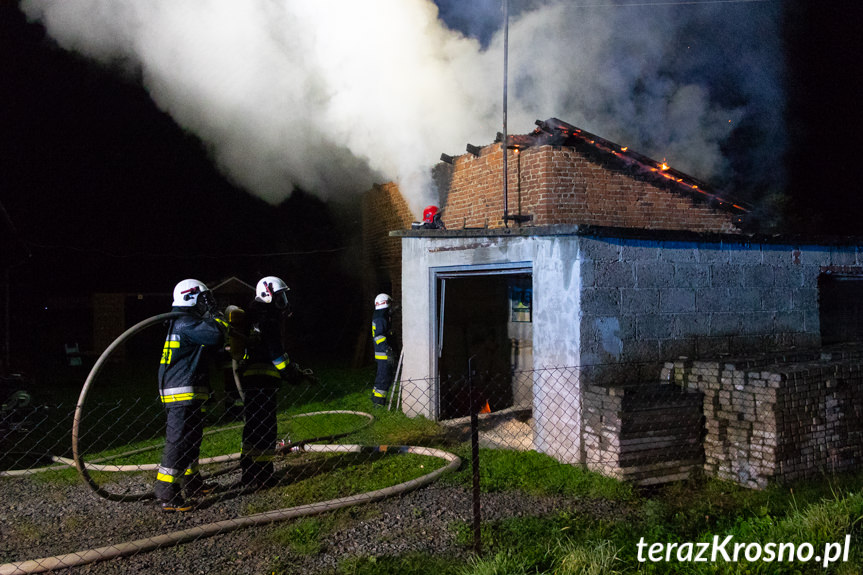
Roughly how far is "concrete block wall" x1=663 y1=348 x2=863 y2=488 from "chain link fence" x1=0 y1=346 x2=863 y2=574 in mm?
13

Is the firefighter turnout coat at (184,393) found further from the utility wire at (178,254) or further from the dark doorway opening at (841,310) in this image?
the utility wire at (178,254)

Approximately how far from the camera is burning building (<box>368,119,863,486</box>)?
565cm

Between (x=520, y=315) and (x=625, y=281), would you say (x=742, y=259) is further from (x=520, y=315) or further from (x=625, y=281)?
(x=520, y=315)

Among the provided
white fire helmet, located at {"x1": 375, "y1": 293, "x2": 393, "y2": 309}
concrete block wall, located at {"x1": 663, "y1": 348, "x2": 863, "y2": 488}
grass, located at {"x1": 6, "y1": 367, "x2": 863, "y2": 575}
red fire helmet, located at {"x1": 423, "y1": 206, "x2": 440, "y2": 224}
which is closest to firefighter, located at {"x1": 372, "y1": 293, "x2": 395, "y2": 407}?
white fire helmet, located at {"x1": 375, "y1": 293, "x2": 393, "y2": 309}

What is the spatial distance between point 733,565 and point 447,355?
5416mm

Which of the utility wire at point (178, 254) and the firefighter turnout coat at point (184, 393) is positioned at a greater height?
the utility wire at point (178, 254)

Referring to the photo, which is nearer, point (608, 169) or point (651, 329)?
point (651, 329)

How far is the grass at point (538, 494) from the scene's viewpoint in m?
3.71

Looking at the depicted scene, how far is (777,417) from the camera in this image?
518 cm

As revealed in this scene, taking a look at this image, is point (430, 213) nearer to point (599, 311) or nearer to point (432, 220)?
point (432, 220)

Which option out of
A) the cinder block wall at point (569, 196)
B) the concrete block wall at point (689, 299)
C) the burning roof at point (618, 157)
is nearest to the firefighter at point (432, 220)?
the cinder block wall at point (569, 196)

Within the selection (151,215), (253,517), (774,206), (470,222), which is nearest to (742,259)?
(470,222)

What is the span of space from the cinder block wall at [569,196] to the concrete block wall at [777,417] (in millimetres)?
4290

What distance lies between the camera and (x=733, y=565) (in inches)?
142
